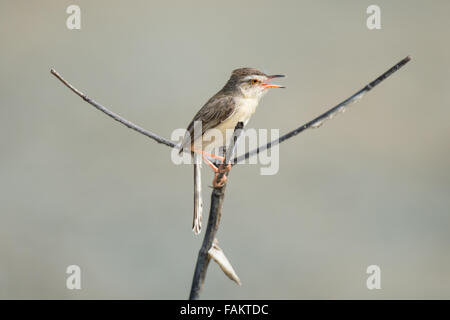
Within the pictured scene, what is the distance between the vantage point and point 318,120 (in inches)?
44.1

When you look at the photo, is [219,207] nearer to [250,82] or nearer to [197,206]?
[197,206]

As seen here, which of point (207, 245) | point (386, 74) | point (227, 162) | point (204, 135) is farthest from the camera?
point (204, 135)

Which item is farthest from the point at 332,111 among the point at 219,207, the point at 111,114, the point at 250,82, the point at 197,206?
the point at 250,82

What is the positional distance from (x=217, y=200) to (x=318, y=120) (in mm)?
324

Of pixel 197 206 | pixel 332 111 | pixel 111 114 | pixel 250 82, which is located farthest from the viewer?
pixel 250 82

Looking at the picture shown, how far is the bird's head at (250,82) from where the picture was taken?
237 centimetres

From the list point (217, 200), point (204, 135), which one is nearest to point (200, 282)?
point (217, 200)

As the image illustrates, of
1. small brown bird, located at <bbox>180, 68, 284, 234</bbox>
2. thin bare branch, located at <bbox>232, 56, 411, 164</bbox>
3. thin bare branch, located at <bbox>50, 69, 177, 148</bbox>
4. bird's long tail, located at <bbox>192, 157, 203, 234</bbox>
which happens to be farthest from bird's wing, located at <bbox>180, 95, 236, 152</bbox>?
thin bare branch, located at <bbox>232, 56, 411, 164</bbox>

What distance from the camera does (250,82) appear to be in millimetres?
2426

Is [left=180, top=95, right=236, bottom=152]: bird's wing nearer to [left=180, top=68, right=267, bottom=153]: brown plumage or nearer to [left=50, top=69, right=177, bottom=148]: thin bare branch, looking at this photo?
[left=180, top=68, right=267, bottom=153]: brown plumage

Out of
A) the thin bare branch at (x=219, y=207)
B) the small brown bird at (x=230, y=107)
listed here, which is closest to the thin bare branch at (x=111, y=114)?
the thin bare branch at (x=219, y=207)

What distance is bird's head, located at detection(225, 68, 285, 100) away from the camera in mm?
2373

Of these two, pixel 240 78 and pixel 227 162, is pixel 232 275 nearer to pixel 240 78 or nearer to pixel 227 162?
pixel 227 162

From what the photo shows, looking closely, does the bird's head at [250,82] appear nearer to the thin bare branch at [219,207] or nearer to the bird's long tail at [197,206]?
the bird's long tail at [197,206]
